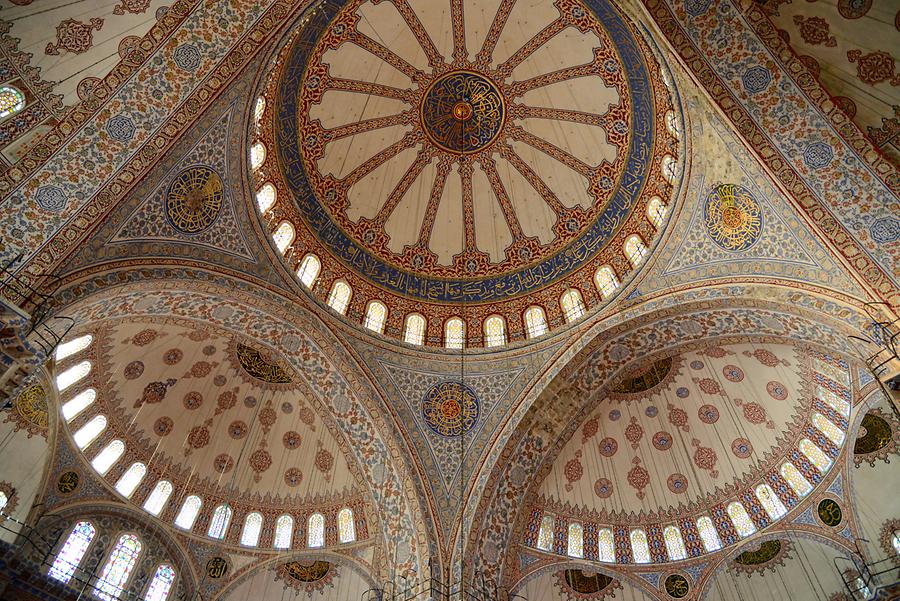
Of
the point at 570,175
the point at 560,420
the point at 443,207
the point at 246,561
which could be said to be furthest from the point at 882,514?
the point at 246,561

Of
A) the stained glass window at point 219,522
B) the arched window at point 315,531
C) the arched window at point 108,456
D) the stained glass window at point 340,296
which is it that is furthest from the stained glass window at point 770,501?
the arched window at point 108,456

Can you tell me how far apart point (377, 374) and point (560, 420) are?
3.35m

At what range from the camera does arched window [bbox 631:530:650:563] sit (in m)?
11.5

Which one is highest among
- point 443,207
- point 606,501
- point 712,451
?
point 443,207

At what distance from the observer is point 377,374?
10852 millimetres

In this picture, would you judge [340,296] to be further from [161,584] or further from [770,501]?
[770,501]

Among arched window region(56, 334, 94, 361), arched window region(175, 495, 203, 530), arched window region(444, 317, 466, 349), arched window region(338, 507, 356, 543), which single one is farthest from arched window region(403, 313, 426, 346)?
arched window region(56, 334, 94, 361)

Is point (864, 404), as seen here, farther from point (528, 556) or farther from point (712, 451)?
point (528, 556)

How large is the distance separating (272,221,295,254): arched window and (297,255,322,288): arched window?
0.44 metres

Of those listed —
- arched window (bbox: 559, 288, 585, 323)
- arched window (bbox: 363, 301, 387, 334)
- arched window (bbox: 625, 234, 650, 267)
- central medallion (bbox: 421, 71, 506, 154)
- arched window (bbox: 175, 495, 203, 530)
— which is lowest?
arched window (bbox: 175, 495, 203, 530)

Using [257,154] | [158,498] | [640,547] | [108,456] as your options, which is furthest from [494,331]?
[108,456]

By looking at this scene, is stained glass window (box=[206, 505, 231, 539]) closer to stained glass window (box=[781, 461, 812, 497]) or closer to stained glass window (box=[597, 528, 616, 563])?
stained glass window (box=[597, 528, 616, 563])

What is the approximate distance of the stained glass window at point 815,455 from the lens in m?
10.5

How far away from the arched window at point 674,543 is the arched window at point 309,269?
8.20m
